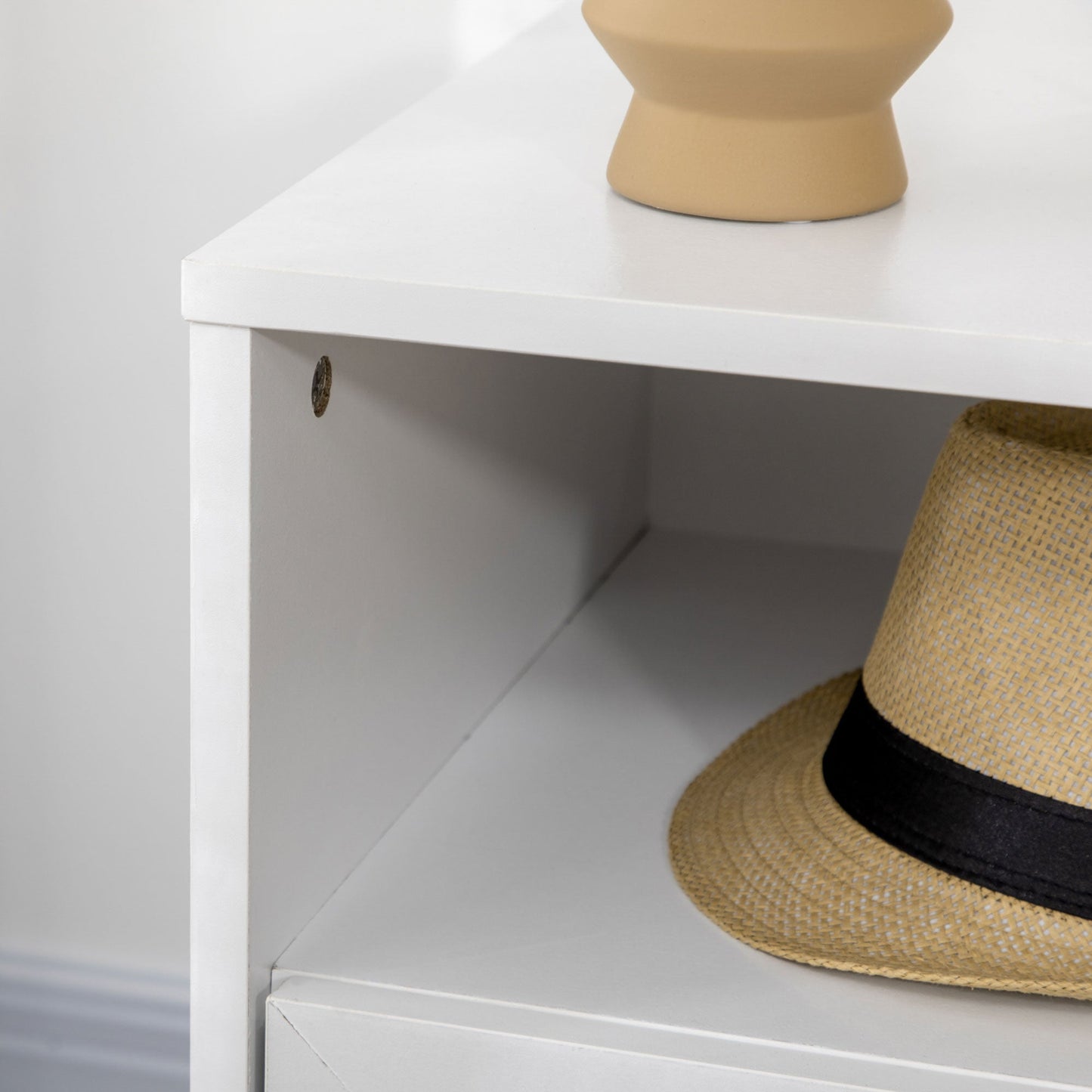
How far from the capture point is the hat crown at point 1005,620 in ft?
1.82

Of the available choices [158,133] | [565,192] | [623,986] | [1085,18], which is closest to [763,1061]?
[623,986]

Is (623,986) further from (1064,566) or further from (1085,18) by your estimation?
(1085,18)

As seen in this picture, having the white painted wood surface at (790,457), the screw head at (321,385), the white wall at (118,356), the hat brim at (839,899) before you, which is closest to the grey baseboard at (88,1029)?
the white wall at (118,356)

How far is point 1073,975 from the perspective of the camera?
545 millimetres

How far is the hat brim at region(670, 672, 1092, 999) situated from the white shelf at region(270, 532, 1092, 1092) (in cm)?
1

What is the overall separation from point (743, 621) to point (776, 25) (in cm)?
45

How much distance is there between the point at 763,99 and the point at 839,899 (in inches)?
11.8

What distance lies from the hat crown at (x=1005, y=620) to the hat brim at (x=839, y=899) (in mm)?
50

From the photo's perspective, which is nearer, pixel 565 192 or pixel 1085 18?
pixel 565 192

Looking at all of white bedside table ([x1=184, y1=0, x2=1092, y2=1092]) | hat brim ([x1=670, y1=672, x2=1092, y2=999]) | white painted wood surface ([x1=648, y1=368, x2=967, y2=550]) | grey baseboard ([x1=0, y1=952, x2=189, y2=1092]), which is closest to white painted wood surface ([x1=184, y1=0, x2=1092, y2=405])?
white bedside table ([x1=184, y1=0, x2=1092, y2=1092])

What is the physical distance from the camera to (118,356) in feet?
3.70

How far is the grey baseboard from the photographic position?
4.14 ft

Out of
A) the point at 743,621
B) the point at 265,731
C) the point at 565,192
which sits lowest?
the point at 743,621

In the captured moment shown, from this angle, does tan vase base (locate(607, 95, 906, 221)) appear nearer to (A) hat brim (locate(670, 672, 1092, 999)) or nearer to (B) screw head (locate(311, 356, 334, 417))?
(B) screw head (locate(311, 356, 334, 417))
